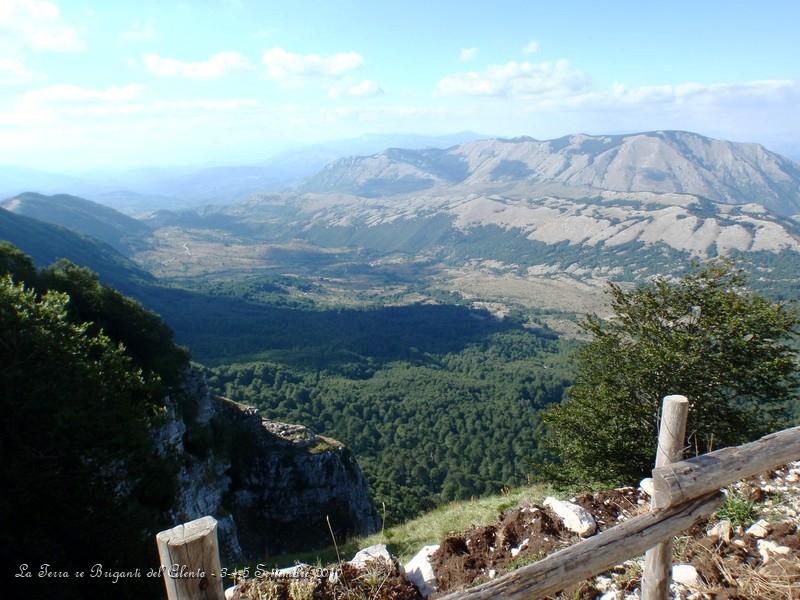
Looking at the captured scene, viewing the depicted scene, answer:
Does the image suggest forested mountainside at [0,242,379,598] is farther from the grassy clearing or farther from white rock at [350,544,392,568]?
white rock at [350,544,392,568]

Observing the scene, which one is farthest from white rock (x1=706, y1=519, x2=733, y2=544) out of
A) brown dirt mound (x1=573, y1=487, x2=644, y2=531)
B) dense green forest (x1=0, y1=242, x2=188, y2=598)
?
dense green forest (x1=0, y1=242, x2=188, y2=598)

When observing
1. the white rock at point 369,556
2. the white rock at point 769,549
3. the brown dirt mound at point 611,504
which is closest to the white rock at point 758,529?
the white rock at point 769,549

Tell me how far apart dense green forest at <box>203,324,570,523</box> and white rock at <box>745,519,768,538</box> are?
3727cm

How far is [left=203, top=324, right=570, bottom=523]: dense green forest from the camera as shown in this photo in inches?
2793

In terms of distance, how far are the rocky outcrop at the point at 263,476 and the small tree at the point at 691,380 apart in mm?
18067

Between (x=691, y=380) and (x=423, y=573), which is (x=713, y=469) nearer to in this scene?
(x=423, y=573)

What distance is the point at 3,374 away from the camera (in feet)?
49.6

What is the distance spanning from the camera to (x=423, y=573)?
8.42 metres

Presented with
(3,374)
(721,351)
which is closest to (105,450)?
(3,374)

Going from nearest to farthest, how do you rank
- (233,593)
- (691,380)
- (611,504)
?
(233,593) < (611,504) < (691,380)

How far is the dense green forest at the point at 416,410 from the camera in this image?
70.9 metres

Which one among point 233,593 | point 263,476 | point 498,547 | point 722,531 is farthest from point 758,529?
point 263,476

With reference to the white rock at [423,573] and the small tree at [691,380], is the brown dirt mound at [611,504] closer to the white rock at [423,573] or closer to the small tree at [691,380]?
the white rock at [423,573]

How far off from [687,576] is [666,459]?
2.50 m
